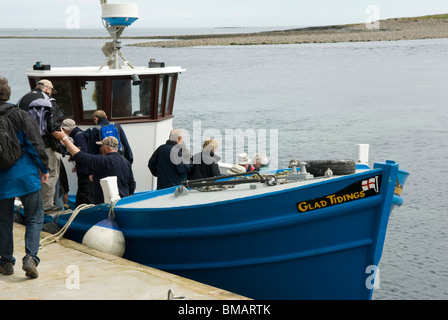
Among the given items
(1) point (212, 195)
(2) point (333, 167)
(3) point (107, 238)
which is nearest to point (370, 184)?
(2) point (333, 167)

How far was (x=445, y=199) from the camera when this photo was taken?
15469mm

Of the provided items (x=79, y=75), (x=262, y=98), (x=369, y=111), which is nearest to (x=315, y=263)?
(x=79, y=75)

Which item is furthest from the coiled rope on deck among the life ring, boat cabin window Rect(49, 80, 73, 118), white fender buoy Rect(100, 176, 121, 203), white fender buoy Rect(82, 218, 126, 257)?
the life ring

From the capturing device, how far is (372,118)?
31766 millimetres

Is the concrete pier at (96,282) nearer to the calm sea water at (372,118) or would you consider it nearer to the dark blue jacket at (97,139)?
the dark blue jacket at (97,139)

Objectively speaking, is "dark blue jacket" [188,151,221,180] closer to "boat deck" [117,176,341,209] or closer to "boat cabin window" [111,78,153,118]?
"boat deck" [117,176,341,209]

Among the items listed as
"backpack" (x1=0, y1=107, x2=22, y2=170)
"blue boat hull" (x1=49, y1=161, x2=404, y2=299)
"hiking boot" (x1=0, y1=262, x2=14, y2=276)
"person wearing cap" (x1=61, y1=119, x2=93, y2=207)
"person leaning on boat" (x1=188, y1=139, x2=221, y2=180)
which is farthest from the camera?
"person wearing cap" (x1=61, y1=119, x2=93, y2=207)

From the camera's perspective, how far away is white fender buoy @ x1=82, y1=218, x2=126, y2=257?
6.46 meters

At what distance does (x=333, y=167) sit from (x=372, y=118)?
2666 centimetres

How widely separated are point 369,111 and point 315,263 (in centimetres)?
2977

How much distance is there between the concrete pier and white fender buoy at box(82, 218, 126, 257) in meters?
0.19

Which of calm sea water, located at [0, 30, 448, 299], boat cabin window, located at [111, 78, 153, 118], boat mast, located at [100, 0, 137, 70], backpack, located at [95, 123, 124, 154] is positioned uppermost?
boat mast, located at [100, 0, 137, 70]

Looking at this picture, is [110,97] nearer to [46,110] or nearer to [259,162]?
[46,110]

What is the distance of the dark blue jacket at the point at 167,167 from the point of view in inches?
277
